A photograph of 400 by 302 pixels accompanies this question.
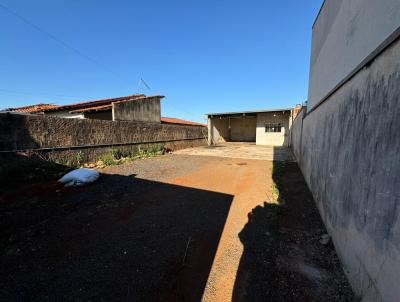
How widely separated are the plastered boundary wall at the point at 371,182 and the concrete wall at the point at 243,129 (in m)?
18.9

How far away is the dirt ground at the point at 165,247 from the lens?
170cm

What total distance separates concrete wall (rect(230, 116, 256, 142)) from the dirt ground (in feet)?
55.9

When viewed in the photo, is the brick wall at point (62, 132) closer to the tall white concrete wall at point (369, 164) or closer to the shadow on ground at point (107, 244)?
the shadow on ground at point (107, 244)

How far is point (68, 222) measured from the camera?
2957 mm

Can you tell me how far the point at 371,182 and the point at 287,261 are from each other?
1.26 meters

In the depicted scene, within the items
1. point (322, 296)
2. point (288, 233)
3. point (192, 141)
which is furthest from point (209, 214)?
point (192, 141)

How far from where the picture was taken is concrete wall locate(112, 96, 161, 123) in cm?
1028

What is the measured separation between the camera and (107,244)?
7.86 ft

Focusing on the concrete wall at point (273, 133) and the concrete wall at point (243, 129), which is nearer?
the concrete wall at point (273, 133)

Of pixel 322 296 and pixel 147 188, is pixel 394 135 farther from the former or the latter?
pixel 147 188

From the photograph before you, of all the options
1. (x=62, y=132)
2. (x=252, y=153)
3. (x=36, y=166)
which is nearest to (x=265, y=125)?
(x=252, y=153)

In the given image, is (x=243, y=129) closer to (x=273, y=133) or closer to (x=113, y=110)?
(x=273, y=133)

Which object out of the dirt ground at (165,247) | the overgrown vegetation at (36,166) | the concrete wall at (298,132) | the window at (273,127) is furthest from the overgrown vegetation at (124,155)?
the window at (273,127)

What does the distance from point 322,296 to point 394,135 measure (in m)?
1.50
